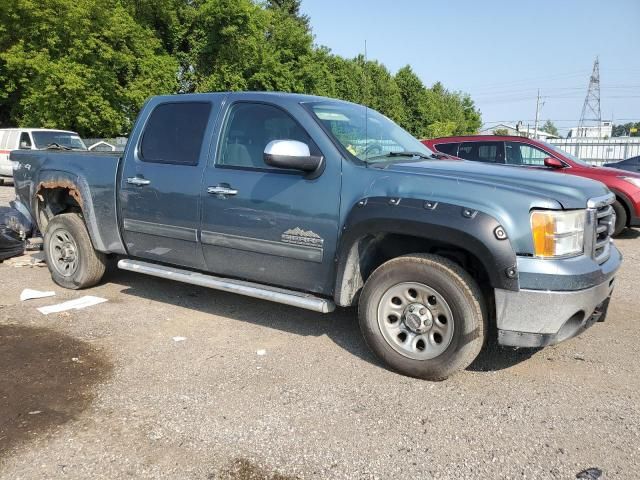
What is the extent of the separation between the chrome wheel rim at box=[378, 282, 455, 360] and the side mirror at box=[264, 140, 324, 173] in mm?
1039

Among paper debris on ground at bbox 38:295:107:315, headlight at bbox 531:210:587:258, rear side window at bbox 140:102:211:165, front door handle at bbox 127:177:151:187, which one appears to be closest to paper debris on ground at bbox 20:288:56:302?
paper debris on ground at bbox 38:295:107:315

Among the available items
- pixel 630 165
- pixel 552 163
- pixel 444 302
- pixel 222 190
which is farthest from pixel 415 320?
pixel 630 165

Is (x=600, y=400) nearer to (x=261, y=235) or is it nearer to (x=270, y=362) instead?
(x=270, y=362)

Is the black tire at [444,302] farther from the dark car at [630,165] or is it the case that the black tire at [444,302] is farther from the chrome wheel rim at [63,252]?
the dark car at [630,165]

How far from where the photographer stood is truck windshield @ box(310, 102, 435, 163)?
4.04 metres

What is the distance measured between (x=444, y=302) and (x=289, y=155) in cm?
142

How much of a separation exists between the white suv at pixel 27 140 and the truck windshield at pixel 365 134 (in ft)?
46.5

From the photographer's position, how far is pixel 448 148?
996cm

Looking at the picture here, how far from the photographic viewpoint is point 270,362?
3.93 meters

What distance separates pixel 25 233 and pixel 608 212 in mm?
6962

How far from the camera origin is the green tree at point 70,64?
2464cm

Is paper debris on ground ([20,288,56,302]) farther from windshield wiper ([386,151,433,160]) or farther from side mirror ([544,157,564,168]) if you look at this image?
side mirror ([544,157,564,168])

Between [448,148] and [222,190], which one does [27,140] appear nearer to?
[448,148]

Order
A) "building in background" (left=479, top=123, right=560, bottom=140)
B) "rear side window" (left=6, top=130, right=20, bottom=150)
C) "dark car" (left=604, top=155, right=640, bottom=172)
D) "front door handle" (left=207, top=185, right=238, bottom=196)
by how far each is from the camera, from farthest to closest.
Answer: "building in background" (left=479, top=123, right=560, bottom=140)
"rear side window" (left=6, top=130, right=20, bottom=150)
"dark car" (left=604, top=155, right=640, bottom=172)
"front door handle" (left=207, top=185, right=238, bottom=196)
